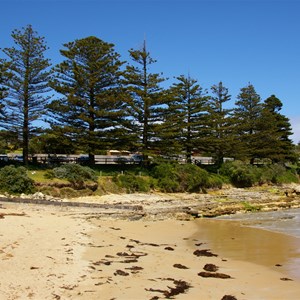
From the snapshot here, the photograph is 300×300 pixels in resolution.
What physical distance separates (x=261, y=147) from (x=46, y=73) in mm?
31264

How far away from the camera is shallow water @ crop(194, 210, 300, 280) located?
40.2 feet

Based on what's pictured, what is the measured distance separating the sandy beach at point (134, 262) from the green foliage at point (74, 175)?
11.0 metres

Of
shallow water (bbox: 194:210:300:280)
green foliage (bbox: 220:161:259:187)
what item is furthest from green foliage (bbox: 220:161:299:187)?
shallow water (bbox: 194:210:300:280)

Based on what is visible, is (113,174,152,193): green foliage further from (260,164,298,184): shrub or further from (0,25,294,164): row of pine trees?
(260,164,298,184): shrub

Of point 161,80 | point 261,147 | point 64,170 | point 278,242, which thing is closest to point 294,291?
point 278,242

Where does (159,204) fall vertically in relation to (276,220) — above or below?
above

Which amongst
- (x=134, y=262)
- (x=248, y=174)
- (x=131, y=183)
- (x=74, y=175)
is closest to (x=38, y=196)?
(x=74, y=175)

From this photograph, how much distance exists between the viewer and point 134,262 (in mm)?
10781

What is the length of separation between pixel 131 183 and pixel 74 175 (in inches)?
213

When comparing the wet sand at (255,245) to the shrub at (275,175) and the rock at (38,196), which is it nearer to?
the rock at (38,196)

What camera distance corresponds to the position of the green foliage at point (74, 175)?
96.1 ft

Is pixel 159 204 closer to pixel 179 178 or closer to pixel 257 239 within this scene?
pixel 179 178

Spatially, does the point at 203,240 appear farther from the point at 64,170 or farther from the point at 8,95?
the point at 8,95

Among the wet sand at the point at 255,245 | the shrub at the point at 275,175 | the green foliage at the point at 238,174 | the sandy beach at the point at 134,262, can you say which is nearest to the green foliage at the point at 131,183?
the wet sand at the point at 255,245
